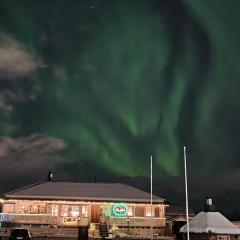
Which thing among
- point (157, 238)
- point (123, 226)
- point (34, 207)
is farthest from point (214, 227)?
point (34, 207)

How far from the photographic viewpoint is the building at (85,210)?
7051 centimetres

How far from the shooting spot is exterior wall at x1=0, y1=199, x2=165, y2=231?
70.5m

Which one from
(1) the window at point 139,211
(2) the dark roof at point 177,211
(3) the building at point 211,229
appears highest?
(2) the dark roof at point 177,211

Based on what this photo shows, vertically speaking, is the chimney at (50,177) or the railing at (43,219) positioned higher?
the chimney at (50,177)

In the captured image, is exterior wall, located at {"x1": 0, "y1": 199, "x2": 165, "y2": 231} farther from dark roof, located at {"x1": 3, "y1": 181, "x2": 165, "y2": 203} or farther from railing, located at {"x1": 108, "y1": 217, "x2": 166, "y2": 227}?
dark roof, located at {"x1": 3, "y1": 181, "x2": 165, "y2": 203}

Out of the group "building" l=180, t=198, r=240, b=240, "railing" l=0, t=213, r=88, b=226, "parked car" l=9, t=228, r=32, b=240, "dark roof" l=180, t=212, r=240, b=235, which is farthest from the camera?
"railing" l=0, t=213, r=88, b=226

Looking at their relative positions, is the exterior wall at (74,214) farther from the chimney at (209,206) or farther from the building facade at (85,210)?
the chimney at (209,206)

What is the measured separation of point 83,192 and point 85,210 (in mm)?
3377

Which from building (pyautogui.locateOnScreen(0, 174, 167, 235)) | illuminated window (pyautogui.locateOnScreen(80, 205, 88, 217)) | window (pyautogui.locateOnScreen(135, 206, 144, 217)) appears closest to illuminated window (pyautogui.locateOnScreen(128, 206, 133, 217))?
building (pyautogui.locateOnScreen(0, 174, 167, 235))

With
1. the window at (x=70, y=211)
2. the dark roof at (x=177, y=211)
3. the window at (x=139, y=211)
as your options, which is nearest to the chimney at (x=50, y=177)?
the window at (x=70, y=211)

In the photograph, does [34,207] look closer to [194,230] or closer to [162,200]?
[162,200]

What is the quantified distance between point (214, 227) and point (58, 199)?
75.5 feet

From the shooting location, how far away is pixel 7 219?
2724 inches

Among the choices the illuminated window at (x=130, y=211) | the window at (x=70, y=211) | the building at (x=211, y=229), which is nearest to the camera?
the building at (x=211, y=229)
